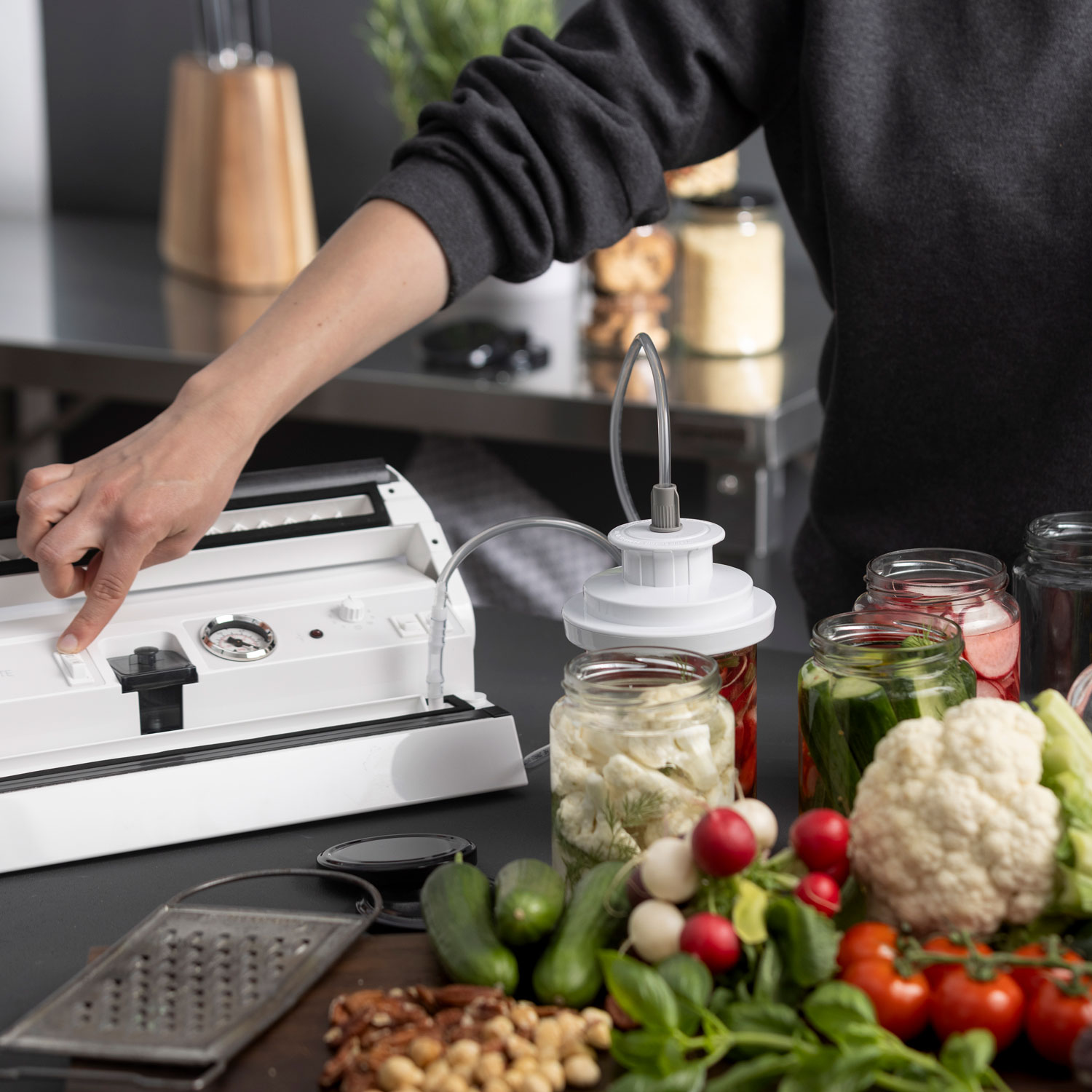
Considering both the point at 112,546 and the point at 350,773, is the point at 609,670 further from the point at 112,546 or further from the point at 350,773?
the point at 112,546

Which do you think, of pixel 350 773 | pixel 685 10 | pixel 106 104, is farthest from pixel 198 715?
pixel 106 104

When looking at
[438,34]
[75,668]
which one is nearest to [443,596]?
[75,668]

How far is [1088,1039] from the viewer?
576 mm

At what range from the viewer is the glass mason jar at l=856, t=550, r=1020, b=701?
85 centimetres

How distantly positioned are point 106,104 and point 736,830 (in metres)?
2.81

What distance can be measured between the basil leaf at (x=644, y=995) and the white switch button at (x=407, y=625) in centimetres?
41

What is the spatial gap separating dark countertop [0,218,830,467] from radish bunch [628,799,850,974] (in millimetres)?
1173

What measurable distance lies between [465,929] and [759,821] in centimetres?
16

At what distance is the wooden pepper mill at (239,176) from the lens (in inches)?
94.5

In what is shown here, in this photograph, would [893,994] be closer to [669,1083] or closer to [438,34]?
[669,1083]

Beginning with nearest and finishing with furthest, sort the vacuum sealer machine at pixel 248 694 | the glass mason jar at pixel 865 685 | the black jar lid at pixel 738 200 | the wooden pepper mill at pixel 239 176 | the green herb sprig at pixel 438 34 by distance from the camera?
the glass mason jar at pixel 865 685 → the vacuum sealer machine at pixel 248 694 → the black jar lid at pixel 738 200 → the green herb sprig at pixel 438 34 → the wooden pepper mill at pixel 239 176

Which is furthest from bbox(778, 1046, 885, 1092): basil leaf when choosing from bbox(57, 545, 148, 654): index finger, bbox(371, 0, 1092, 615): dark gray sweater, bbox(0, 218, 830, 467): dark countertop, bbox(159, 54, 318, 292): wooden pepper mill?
bbox(159, 54, 318, 292): wooden pepper mill

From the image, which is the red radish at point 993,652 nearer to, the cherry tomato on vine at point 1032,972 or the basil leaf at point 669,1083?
the cherry tomato on vine at point 1032,972

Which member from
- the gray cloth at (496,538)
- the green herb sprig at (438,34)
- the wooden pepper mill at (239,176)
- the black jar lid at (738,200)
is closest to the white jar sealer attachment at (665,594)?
the black jar lid at (738,200)
